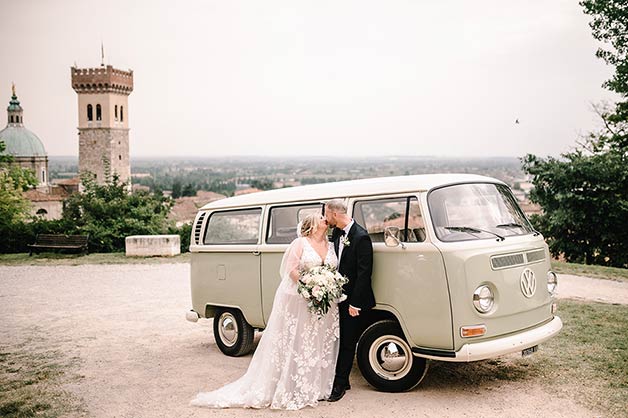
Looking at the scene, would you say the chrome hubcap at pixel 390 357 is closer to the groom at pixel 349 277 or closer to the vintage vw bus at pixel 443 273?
the vintage vw bus at pixel 443 273

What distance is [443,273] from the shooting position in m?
6.52

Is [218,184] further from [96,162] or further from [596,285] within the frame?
[596,285]

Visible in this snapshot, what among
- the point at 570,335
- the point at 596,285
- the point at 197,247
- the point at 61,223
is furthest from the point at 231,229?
the point at 61,223

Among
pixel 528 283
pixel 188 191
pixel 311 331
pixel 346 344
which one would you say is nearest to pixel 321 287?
pixel 311 331

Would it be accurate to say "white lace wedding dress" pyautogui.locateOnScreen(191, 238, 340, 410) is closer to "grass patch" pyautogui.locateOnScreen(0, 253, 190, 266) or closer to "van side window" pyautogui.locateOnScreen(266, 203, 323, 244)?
"van side window" pyautogui.locateOnScreen(266, 203, 323, 244)

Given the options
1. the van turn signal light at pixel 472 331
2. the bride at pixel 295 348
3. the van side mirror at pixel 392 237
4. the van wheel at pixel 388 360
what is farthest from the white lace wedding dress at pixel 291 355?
the van turn signal light at pixel 472 331

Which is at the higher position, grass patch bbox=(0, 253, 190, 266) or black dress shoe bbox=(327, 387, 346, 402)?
black dress shoe bbox=(327, 387, 346, 402)

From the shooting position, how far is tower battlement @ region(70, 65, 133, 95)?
103m

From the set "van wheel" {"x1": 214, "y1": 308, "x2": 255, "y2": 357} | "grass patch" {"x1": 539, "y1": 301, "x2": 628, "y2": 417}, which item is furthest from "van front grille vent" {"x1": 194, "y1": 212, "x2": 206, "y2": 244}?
"grass patch" {"x1": 539, "y1": 301, "x2": 628, "y2": 417}

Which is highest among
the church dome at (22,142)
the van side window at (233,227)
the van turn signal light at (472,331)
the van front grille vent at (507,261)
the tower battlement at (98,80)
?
Result: the tower battlement at (98,80)

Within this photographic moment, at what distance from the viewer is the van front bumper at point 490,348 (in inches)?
254

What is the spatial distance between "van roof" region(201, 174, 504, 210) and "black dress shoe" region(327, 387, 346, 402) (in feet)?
7.39

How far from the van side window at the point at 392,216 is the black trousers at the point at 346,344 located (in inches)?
37.5

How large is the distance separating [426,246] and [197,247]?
4106mm
